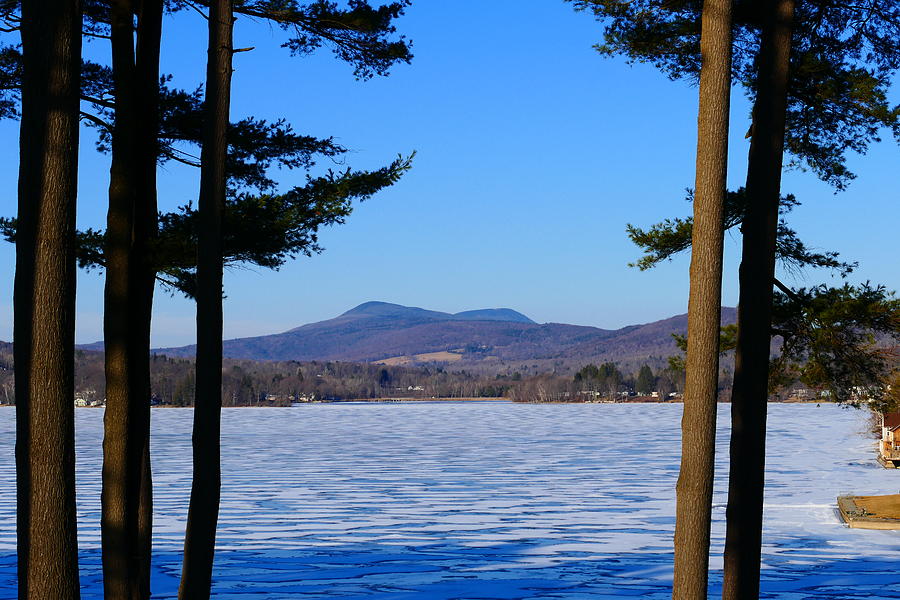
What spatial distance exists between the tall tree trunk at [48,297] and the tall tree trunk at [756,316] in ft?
16.5

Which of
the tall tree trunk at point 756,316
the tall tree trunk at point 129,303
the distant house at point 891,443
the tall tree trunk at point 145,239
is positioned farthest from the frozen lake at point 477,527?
the tall tree trunk at point 756,316

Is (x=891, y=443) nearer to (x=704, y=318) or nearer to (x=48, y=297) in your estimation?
(x=704, y=318)

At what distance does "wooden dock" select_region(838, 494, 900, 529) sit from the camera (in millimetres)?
20031

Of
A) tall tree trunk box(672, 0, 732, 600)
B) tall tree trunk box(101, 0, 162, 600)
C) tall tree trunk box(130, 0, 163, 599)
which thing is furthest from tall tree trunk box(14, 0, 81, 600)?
tall tree trunk box(672, 0, 732, 600)

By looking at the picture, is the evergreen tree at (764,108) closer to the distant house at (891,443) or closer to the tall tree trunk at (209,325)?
the tall tree trunk at (209,325)

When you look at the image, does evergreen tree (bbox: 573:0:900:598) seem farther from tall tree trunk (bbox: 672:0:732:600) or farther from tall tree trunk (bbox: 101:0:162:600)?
tall tree trunk (bbox: 101:0:162:600)

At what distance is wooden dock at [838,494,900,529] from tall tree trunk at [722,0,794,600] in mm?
12572

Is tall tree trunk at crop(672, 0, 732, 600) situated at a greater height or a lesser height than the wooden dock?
greater

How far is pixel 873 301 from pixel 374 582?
7.85 meters

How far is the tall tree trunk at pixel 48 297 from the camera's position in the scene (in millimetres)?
6688

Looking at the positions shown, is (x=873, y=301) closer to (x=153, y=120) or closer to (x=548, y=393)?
(x=153, y=120)

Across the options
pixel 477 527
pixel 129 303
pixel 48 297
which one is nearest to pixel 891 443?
pixel 477 527

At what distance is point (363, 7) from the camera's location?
10148 millimetres

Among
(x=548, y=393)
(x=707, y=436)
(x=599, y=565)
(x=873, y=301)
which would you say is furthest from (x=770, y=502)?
(x=548, y=393)
